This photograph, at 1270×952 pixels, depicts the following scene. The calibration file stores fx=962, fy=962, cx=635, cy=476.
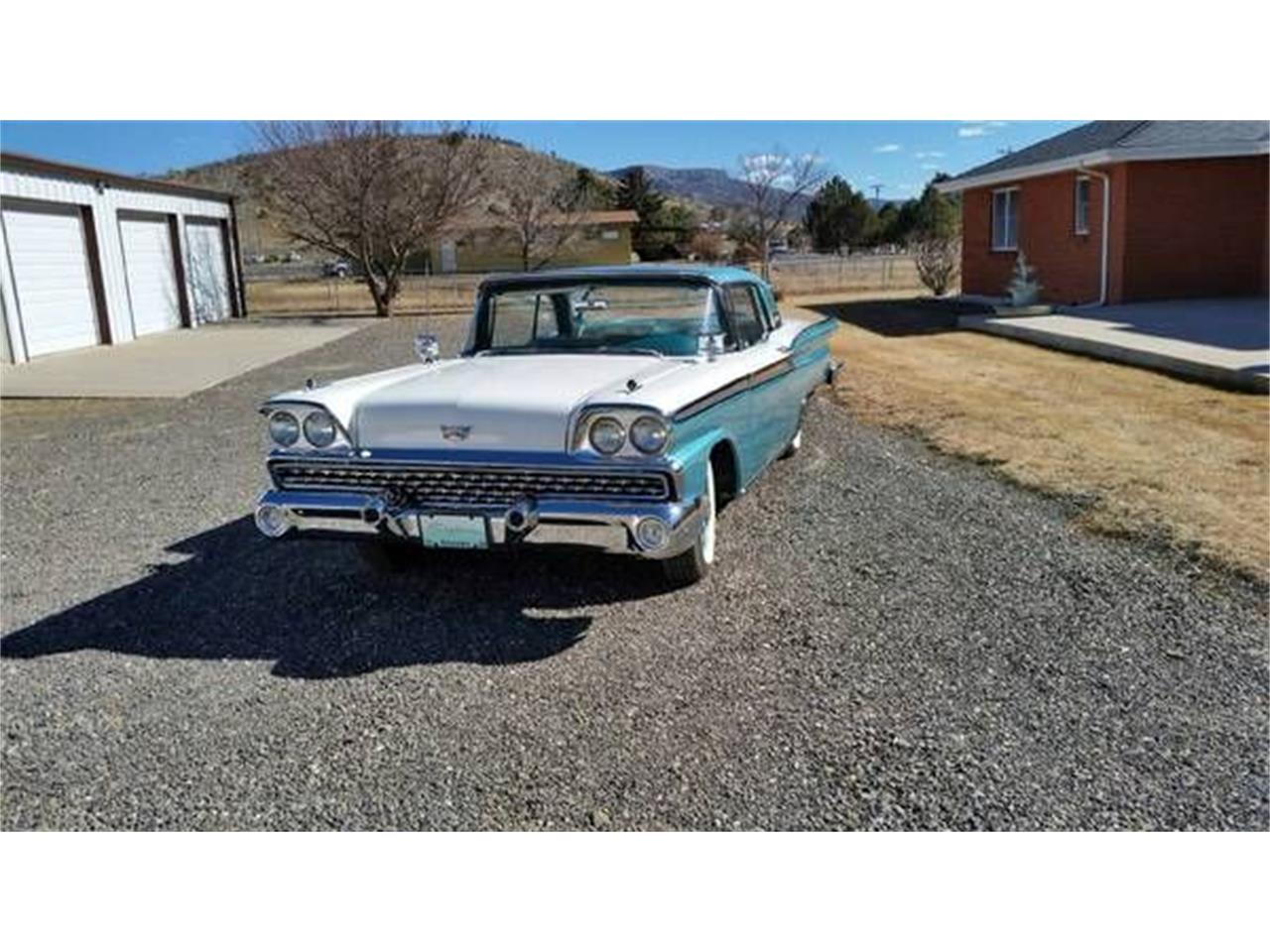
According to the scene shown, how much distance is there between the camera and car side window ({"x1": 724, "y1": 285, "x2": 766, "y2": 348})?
5098mm

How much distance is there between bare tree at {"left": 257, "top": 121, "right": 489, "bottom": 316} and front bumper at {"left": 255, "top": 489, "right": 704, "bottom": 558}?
868 inches

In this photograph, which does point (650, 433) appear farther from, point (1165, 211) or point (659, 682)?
point (1165, 211)

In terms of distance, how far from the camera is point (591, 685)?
11.1 ft

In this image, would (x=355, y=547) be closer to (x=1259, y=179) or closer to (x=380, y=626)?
(x=380, y=626)

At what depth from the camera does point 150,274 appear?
67.7 feet

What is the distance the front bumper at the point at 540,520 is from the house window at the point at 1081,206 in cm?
1496

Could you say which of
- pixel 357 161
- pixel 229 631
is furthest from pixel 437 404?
pixel 357 161

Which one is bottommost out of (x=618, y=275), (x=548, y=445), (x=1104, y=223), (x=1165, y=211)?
(x=548, y=445)

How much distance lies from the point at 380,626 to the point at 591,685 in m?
1.08

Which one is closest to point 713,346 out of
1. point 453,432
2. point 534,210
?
point 453,432

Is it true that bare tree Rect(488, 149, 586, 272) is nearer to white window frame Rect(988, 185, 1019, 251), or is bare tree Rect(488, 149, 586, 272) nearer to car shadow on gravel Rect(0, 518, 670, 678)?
white window frame Rect(988, 185, 1019, 251)

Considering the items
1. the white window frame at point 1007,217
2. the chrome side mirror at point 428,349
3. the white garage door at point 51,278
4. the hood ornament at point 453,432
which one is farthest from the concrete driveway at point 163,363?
the white window frame at point 1007,217

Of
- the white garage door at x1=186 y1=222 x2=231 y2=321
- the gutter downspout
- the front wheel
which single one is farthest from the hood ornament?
the white garage door at x1=186 y1=222 x2=231 y2=321

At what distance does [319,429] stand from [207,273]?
22.2m
